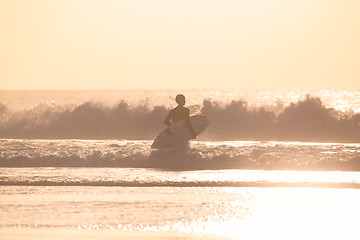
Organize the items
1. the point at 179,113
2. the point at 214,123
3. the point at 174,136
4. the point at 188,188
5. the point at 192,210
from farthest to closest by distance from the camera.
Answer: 1. the point at 214,123
2. the point at 174,136
3. the point at 179,113
4. the point at 188,188
5. the point at 192,210

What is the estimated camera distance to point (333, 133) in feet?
118

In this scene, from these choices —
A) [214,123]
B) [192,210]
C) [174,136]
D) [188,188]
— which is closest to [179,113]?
[174,136]

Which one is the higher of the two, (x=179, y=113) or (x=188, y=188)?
(x=179, y=113)

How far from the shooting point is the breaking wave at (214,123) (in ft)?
118

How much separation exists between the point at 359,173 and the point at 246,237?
29.0ft

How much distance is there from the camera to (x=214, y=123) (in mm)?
38656

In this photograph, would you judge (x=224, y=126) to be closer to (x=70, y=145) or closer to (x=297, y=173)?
(x=70, y=145)

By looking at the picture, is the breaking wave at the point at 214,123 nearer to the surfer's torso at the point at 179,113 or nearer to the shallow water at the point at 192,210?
the surfer's torso at the point at 179,113

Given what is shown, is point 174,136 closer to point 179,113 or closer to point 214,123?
point 179,113

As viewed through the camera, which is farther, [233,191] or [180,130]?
[180,130]

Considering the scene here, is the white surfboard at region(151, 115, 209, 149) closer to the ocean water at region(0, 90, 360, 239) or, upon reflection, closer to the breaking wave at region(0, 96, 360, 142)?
the ocean water at region(0, 90, 360, 239)

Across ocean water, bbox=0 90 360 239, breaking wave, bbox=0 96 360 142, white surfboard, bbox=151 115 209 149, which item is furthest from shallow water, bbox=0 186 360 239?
breaking wave, bbox=0 96 360 142

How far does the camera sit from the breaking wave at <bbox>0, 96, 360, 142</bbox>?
36031 millimetres

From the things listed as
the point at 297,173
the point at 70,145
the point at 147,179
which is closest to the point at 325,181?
the point at 297,173
